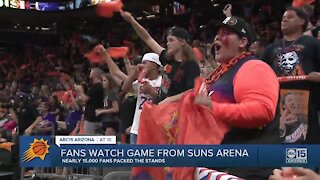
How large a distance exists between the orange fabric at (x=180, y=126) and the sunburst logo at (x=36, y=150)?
41.5 inches

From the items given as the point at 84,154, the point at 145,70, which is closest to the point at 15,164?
the point at 145,70

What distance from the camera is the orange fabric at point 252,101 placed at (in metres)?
2.89

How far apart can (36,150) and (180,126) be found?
186cm

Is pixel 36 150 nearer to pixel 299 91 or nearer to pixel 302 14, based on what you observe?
pixel 299 91

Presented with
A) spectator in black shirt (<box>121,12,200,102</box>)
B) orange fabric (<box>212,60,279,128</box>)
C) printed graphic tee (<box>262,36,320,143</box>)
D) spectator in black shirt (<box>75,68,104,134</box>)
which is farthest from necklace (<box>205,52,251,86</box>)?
spectator in black shirt (<box>75,68,104,134</box>)

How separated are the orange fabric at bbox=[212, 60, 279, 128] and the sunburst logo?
1790mm

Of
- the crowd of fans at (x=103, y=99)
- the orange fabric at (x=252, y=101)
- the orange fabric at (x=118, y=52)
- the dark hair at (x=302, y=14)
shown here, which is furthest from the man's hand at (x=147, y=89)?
the orange fabric at (x=252, y=101)

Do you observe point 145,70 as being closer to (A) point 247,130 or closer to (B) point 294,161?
(A) point 247,130

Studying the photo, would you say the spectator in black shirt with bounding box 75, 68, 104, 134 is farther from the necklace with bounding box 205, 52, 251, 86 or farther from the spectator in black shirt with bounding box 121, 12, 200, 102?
the necklace with bounding box 205, 52, 251, 86

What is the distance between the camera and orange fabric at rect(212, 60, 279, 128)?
289 centimetres

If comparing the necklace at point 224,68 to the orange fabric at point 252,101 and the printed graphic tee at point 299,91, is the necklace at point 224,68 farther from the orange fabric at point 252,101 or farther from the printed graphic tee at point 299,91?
the printed graphic tee at point 299,91

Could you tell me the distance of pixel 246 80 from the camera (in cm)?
300

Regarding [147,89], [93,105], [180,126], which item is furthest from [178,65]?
[93,105]

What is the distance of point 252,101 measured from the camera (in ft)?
9.52
